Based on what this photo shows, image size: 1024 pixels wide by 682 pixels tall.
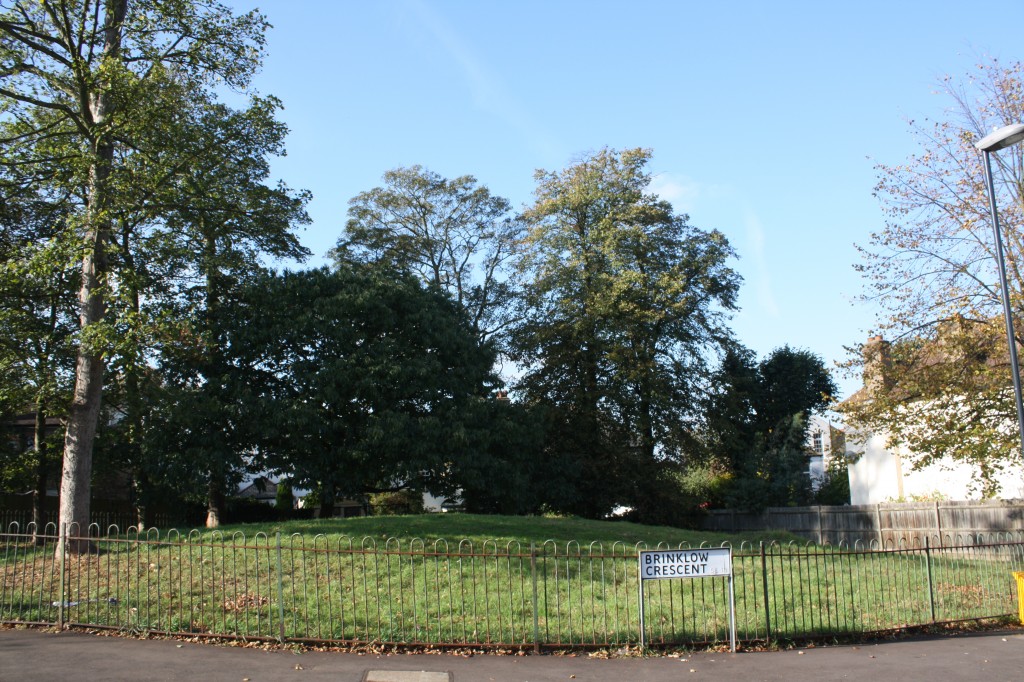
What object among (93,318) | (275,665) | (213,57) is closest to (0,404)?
(93,318)

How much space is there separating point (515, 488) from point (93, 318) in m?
15.4

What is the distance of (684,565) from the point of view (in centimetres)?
1128

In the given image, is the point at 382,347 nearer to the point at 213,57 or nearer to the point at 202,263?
the point at 202,263

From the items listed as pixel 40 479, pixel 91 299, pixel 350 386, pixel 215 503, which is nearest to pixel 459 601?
pixel 91 299

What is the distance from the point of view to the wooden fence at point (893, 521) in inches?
909

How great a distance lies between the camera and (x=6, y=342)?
17.9 m

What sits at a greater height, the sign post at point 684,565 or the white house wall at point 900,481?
the white house wall at point 900,481

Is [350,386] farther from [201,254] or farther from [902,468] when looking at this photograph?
[902,468]

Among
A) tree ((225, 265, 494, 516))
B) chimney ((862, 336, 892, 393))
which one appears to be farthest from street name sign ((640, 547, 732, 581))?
tree ((225, 265, 494, 516))

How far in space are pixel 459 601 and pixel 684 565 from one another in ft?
12.9

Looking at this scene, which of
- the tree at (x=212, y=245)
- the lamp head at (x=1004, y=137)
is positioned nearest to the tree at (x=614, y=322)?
the tree at (x=212, y=245)

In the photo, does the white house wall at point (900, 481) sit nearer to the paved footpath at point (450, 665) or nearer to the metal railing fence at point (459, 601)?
the metal railing fence at point (459, 601)

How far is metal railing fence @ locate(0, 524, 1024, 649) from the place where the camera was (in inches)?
448

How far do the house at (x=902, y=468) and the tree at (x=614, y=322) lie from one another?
314 inches
